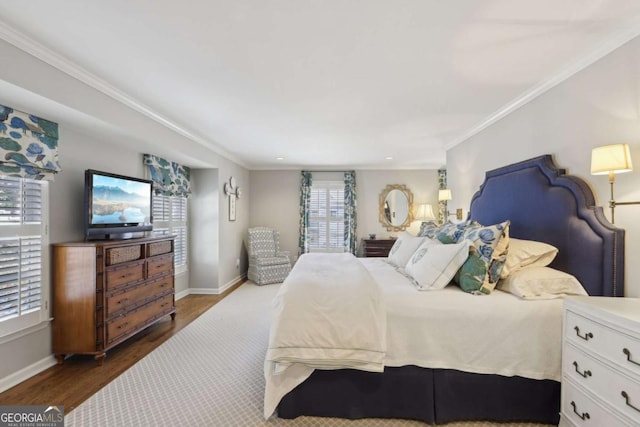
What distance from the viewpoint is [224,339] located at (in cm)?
298

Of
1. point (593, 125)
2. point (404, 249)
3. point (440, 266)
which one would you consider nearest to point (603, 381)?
point (440, 266)

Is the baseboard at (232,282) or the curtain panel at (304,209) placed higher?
the curtain panel at (304,209)

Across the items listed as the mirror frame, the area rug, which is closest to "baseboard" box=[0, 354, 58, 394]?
the area rug

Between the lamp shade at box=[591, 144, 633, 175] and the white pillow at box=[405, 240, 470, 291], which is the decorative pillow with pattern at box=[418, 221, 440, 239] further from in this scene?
the lamp shade at box=[591, 144, 633, 175]

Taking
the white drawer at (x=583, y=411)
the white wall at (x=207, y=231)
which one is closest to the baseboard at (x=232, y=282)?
the white wall at (x=207, y=231)

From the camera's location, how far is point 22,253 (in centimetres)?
221

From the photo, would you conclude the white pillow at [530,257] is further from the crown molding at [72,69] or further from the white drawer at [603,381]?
the crown molding at [72,69]

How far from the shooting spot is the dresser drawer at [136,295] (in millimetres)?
2545

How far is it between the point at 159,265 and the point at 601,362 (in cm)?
374

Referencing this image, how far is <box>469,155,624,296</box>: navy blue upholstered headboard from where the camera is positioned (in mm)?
1787

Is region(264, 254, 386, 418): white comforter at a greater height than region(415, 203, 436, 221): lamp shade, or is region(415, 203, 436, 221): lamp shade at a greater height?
region(415, 203, 436, 221): lamp shade

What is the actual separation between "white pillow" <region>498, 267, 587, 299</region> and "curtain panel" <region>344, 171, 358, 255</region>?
14.4ft

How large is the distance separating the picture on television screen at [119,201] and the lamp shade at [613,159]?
390 centimetres

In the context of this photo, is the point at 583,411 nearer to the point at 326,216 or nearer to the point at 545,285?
the point at 545,285
